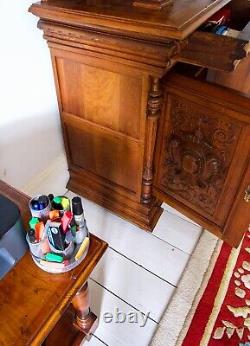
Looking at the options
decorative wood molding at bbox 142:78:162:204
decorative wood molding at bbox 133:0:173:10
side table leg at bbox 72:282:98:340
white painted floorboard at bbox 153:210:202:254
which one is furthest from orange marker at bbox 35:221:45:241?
white painted floorboard at bbox 153:210:202:254

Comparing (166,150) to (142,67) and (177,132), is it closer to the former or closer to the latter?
(177,132)

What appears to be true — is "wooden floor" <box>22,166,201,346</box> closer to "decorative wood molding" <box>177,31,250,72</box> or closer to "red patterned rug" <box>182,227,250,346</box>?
"red patterned rug" <box>182,227,250,346</box>

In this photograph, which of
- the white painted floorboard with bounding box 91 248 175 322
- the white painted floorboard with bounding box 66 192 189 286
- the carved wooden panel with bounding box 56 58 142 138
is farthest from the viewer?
the white painted floorboard with bounding box 66 192 189 286

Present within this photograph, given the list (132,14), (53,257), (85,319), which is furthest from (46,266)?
(132,14)

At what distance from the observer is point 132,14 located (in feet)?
2.57

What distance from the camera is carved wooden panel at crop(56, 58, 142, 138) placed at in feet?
3.09

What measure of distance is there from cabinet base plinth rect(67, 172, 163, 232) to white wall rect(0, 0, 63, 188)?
19cm

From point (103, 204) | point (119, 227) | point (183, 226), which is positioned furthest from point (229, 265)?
point (103, 204)

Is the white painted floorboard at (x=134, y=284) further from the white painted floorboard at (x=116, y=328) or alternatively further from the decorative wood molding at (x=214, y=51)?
the decorative wood molding at (x=214, y=51)

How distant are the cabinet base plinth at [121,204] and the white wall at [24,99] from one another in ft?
0.63

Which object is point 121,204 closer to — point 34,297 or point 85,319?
Result: point 85,319

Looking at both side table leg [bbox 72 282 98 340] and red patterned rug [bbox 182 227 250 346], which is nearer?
side table leg [bbox 72 282 98 340]

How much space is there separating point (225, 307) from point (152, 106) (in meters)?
0.76

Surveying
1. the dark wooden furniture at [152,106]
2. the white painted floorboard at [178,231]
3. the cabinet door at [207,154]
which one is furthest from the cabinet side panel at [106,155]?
the white painted floorboard at [178,231]
